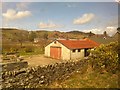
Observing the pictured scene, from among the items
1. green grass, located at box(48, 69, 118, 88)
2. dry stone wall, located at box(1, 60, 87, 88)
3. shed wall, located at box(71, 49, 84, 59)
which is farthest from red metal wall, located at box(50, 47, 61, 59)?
green grass, located at box(48, 69, 118, 88)

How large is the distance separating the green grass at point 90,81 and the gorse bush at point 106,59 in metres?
1.04

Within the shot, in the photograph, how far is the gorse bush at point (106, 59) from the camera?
1975cm

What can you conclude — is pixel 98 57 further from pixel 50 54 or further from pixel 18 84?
pixel 50 54

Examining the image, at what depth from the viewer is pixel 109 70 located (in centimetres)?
1994

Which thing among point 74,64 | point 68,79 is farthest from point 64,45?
point 68,79

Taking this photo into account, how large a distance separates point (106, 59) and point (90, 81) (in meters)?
4.10

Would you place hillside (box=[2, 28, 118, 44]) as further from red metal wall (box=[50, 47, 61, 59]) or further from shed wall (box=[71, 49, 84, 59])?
red metal wall (box=[50, 47, 61, 59])

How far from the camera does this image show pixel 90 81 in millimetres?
17328

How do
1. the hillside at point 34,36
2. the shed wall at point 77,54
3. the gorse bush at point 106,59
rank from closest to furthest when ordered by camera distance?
the gorse bush at point 106,59, the shed wall at point 77,54, the hillside at point 34,36

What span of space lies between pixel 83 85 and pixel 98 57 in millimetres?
5669

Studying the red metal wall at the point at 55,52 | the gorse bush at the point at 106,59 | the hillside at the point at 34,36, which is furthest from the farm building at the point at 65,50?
the hillside at the point at 34,36

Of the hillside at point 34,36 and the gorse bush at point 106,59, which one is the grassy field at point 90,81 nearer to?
the gorse bush at point 106,59

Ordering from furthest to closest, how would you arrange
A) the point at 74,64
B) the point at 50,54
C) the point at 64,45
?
the point at 50,54
the point at 64,45
the point at 74,64

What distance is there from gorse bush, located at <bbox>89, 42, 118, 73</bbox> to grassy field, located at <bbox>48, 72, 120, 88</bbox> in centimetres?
104
